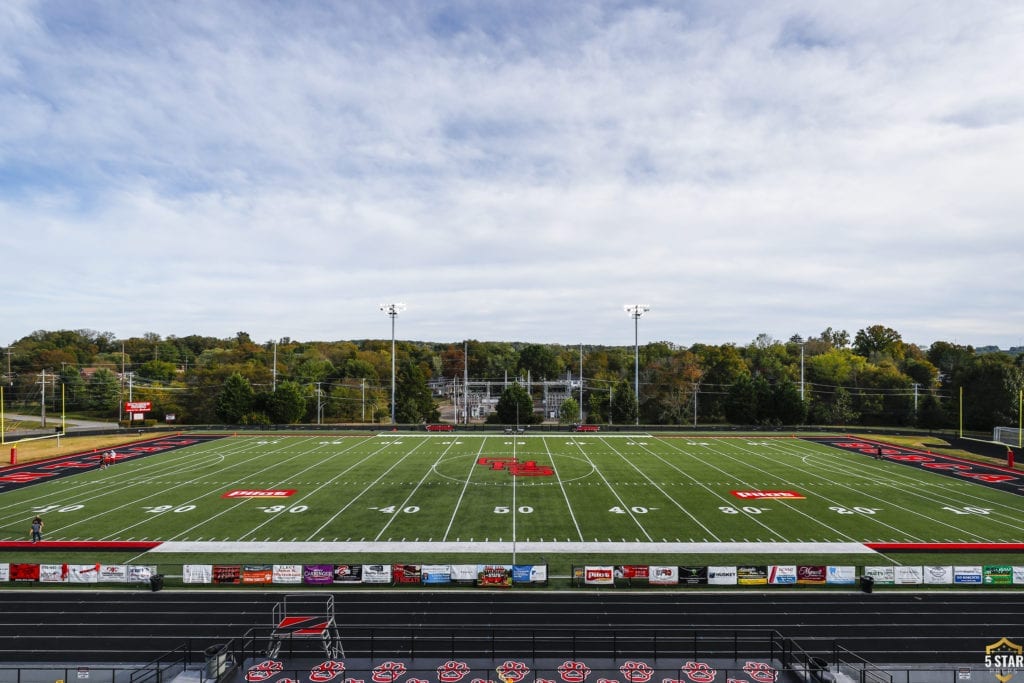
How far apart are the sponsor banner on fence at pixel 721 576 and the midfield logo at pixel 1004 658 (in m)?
6.41

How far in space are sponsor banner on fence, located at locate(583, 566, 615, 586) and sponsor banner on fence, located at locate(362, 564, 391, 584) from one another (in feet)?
20.9

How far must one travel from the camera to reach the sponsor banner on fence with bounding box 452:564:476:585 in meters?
18.8

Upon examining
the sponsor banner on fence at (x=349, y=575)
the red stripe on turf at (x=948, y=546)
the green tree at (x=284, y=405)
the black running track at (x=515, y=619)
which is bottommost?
the black running track at (x=515, y=619)

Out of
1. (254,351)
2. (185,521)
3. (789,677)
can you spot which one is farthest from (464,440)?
(254,351)

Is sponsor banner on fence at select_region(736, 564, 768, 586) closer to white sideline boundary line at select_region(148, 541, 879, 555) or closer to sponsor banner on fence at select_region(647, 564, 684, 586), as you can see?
sponsor banner on fence at select_region(647, 564, 684, 586)

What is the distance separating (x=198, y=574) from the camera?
1880 centimetres

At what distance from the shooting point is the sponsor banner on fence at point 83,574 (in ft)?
61.0

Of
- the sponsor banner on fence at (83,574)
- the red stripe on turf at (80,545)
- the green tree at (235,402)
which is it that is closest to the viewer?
the sponsor banner on fence at (83,574)

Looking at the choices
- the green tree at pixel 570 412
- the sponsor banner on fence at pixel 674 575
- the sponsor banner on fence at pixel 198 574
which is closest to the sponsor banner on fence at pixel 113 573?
the sponsor banner on fence at pixel 198 574

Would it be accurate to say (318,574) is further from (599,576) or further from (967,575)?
(967,575)

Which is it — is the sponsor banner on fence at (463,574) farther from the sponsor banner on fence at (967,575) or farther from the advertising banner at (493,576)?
the sponsor banner on fence at (967,575)

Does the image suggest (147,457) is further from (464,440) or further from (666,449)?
(666,449)

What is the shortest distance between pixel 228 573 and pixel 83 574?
4551 millimetres

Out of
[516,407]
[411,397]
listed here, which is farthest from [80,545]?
[411,397]
